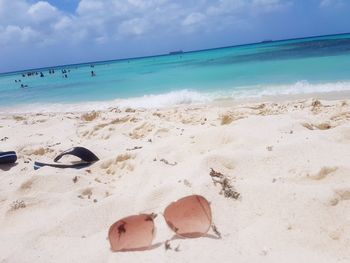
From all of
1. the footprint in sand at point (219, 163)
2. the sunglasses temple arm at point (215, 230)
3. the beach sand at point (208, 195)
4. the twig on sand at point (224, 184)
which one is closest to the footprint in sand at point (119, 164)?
the beach sand at point (208, 195)

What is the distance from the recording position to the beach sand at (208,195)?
188 cm

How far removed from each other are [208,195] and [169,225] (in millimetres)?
426

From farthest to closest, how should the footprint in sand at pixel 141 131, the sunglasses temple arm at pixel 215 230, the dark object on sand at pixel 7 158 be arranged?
the footprint in sand at pixel 141 131 < the dark object on sand at pixel 7 158 < the sunglasses temple arm at pixel 215 230

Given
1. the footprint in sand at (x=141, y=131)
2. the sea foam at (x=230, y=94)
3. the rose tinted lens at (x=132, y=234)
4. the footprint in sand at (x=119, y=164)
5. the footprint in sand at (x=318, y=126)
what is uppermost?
the rose tinted lens at (x=132, y=234)

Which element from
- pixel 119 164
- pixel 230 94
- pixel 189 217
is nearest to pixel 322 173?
pixel 189 217

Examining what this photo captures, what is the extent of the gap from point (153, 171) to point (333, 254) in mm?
1603

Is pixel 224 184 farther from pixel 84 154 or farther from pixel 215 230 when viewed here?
pixel 84 154

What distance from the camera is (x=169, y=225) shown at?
2.04 meters

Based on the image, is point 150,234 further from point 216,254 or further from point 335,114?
point 335,114

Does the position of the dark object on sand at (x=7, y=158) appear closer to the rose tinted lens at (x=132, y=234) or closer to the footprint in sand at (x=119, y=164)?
the footprint in sand at (x=119, y=164)

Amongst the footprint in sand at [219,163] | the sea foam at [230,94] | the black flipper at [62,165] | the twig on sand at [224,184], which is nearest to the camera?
the twig on sand at [224,184]

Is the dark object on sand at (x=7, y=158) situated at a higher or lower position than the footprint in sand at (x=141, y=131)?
higher

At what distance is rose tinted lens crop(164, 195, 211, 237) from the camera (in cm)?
200

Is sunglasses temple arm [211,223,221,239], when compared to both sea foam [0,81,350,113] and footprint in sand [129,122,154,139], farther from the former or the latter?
sea foam [0,81,350,113]
